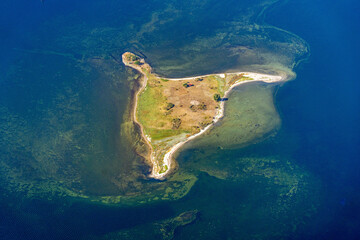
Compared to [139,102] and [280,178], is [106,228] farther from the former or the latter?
[280,178]

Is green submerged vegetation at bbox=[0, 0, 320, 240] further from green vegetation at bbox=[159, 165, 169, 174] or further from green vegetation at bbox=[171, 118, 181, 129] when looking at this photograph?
green vegetation at bbox=[159, 165, 169, 174]

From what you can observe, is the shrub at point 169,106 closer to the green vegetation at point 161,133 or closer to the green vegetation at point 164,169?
the green vegetation at point 161,133

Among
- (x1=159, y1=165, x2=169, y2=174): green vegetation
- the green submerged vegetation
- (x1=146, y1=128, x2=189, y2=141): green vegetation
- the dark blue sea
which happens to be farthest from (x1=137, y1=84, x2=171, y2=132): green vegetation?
(x1=159, y1=165, x2=169, y2=174): green vegetation

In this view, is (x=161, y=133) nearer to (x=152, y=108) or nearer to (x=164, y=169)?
(x=152, y=108)

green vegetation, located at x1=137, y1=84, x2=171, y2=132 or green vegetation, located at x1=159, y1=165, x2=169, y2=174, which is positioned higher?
green vegetation, located at x1=137, y1=84, x2=171, y2=132

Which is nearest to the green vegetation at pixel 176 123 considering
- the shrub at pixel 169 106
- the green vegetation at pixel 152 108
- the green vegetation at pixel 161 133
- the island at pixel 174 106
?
the island at pixel 174 106

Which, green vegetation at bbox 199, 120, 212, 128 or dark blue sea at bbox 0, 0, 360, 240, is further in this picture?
green vegetation at bbox 199, 120, 212, 128

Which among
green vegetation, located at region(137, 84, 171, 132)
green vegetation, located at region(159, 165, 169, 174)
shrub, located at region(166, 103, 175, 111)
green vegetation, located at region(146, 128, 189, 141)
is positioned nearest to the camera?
green vegetation, located at region(159, 165, 169, 174)
